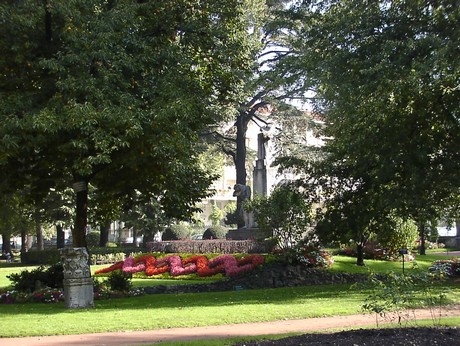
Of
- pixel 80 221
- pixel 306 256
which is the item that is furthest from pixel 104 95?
pixel 306 256

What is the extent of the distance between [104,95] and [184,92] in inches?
88.6

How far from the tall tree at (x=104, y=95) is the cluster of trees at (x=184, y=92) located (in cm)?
4

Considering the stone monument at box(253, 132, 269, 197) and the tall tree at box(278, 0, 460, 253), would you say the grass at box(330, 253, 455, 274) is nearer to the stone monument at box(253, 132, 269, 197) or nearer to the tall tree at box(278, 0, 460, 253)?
the tall tree at box(278, 0, 460, 253)

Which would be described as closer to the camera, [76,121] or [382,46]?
[76,121]

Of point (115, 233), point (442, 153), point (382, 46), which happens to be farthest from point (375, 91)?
point (115, 233)

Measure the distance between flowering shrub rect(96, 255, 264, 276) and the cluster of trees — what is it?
13.1 ft

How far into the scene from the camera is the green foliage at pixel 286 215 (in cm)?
2295

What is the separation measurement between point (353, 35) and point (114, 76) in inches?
264

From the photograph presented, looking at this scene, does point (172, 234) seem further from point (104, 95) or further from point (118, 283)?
point (104, 95)

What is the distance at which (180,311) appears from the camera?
13.9m

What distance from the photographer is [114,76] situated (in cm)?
1484

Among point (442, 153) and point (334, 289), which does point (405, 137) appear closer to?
point (442, 153)

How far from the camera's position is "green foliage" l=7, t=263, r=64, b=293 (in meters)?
18.7

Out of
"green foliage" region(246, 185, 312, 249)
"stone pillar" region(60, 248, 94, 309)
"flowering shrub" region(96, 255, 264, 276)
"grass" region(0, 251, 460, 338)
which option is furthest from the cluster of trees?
"flowering shrub" region(96, 255, 264, 276)
